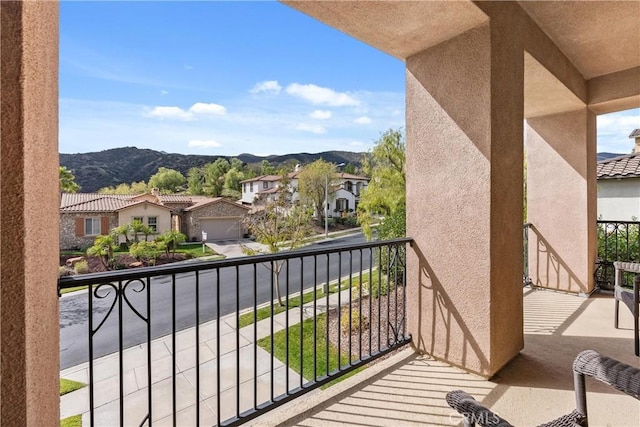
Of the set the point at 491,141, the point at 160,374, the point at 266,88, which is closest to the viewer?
the point at 491,141

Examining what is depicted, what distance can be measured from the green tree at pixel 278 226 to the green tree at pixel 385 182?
2.34 metres

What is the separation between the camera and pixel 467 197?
7.25 ft

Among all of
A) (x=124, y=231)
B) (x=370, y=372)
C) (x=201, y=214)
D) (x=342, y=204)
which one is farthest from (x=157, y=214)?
(x=342, y=204)

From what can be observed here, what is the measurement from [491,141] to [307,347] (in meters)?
5.15

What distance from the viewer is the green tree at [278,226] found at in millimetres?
11312

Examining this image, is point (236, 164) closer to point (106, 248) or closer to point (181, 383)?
point (106, 248)

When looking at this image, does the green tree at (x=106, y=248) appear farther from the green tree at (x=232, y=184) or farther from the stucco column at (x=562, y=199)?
the stucco column at (x=562, y=199)

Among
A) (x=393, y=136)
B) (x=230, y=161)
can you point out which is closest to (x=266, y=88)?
(x=230, y=161)

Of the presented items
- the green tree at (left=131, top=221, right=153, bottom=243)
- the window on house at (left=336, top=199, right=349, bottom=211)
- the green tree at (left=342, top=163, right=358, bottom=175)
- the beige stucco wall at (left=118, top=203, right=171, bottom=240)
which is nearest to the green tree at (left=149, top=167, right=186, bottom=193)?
the beige stucco wall at (left=118, top=203, right=171, bottom=240)

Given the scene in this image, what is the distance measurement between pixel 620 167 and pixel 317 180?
17124 mm

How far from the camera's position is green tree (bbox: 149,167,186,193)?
684 inches

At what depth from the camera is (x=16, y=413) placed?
0.77 metres

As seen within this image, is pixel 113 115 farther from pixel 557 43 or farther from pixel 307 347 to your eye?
pixel 557 43

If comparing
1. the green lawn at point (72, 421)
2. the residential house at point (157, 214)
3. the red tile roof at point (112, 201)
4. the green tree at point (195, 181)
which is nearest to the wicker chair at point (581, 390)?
the green lawn at point (72, 421)
